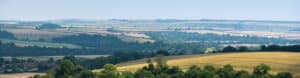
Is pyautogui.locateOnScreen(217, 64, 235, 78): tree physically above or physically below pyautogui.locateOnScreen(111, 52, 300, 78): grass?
above

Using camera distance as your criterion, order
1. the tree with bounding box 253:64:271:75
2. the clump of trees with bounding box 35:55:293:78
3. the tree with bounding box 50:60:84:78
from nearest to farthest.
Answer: the clump of trees with bounding box 35:55:293:78, the tree with bounding box 253:64:271:75, the tree with bounding box 50:60:84:78

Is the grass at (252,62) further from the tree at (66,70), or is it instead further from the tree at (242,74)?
the tree at (66,70)

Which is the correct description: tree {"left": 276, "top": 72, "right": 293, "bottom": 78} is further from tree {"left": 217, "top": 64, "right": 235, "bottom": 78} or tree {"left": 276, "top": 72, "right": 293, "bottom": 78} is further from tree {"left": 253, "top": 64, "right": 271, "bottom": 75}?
tree {"left": 217, "top": 64, "right": 235, "bottom": 78}

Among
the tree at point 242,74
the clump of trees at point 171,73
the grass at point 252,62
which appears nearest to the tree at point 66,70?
the clump of trees at point 171,73

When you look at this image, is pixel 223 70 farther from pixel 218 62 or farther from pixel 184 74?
pixel 218 62

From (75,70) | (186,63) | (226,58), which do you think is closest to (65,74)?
(75,70)

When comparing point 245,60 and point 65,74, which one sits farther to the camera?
point 245,60

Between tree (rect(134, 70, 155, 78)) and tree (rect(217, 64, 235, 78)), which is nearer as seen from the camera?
tree (rect(217, 64, 235, 78))

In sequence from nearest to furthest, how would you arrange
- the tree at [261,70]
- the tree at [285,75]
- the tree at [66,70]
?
the tree at [285,75] → the tree at [261,70] → the tree at [66,70]

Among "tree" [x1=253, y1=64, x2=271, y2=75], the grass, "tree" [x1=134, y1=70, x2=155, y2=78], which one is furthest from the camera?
the grass

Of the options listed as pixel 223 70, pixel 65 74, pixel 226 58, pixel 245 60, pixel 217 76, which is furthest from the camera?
pixel 226 58

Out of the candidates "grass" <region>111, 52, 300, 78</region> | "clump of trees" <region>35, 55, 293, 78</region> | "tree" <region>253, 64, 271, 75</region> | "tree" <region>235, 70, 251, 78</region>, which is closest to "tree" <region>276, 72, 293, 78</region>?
"clump of trees" <region>35, 55, 293, 78</region>
